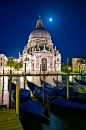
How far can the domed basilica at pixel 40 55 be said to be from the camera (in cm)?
4353

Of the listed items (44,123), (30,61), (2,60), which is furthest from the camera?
(2,60)

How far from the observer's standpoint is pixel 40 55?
4366 cm

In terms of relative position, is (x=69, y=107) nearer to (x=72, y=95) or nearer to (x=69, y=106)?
(x=69, y=106)

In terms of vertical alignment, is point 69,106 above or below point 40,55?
below

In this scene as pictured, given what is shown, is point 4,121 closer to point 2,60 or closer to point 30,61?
point 30,61

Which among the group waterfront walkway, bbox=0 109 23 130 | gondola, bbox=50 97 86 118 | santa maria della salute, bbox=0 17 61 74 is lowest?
gondola, bbox=50 97 86 118

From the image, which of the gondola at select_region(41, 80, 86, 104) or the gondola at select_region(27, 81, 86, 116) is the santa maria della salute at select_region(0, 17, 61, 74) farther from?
the gondola at select_region(27, 81, 86, 116)

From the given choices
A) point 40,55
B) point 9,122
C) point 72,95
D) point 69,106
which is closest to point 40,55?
point 40,55

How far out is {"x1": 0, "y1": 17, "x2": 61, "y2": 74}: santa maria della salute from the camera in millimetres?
43531

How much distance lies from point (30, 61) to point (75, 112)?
3720 centimetres

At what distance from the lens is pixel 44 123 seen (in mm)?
5973

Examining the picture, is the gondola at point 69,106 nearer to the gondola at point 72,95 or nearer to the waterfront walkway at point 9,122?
the gondola at point 72,95

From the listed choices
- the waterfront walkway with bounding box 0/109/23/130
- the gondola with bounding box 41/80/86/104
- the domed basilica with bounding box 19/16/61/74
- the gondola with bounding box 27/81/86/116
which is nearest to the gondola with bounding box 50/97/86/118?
the gondola with bounding box 27/81/86/116

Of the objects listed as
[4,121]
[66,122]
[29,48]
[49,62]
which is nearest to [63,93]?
[66,122]
